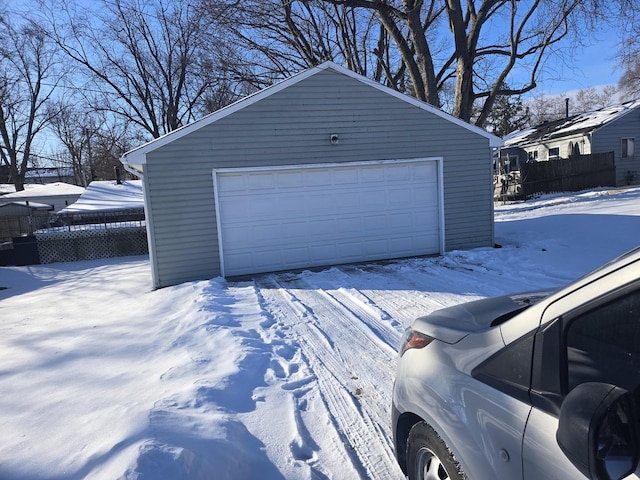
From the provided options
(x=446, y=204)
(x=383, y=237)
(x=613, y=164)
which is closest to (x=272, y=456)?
(x=383, y=237)

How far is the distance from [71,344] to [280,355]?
2.98 meters

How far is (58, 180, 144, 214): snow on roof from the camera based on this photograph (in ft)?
66.3

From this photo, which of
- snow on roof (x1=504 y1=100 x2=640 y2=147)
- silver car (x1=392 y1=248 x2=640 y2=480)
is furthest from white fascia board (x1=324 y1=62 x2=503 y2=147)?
snow on roof (x1=504 y1=100 x2=640 y2=147)

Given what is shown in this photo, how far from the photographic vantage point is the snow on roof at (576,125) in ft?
75.3

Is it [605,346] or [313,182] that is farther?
[313,182]

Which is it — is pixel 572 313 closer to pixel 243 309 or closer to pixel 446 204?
pixel 243 309

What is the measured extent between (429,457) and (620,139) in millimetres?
26930

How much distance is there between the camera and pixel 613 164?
21.8 m

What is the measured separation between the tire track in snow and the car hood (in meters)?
1.08

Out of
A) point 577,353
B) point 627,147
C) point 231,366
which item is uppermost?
point 627,147

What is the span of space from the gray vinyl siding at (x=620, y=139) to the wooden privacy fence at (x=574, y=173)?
4.74 feet

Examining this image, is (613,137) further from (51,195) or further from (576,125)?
(51,195)

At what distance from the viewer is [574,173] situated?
71.5 ft

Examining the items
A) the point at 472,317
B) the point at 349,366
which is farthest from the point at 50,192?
the point at 472,317
